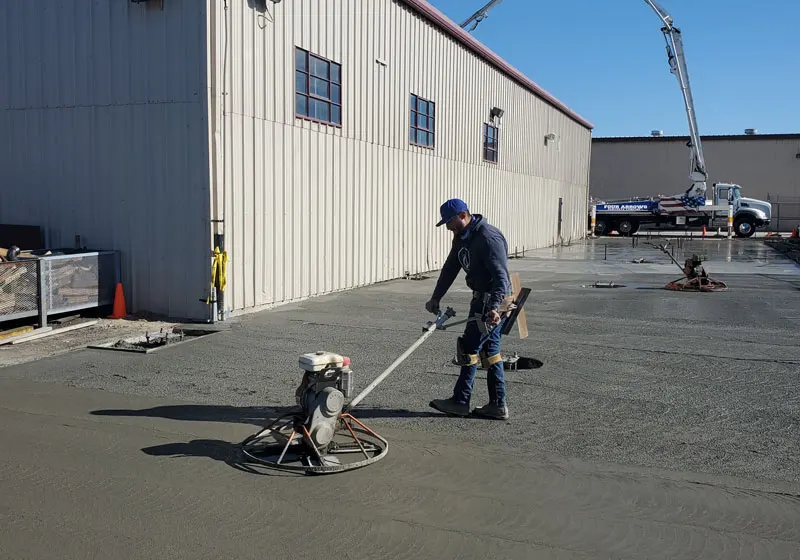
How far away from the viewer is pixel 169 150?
457 inches

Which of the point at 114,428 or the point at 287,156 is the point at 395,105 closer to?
the point at 287,156

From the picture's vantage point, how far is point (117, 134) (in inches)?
472

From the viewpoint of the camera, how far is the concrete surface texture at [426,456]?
4.17 meters

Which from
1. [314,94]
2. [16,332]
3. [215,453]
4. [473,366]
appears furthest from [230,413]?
[314,94]

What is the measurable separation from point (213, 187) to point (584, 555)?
8.79 m

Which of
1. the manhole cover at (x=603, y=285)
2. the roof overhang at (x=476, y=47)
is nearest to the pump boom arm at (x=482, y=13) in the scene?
the roof overhang at (x=476, y=47)

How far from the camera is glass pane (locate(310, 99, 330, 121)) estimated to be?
47.0 ft

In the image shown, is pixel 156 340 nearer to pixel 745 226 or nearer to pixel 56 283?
pixel 56 283

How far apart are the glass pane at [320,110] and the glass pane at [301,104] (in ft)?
0.80

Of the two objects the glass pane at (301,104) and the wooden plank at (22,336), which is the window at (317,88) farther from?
the wooden plank at (22,336)

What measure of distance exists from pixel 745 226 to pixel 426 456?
4232 centimetres

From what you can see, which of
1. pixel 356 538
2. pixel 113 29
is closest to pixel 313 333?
pixel 113 29

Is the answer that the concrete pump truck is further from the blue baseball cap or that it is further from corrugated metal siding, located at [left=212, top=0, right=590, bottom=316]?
the blue baseball cap

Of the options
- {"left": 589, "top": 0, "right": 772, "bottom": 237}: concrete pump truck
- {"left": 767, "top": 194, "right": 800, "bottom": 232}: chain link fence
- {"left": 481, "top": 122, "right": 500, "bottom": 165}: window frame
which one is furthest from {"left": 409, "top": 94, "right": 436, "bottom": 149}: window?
{"left": 767, "top": 194, "right": 800, "bottom": 232}: chain link fence
